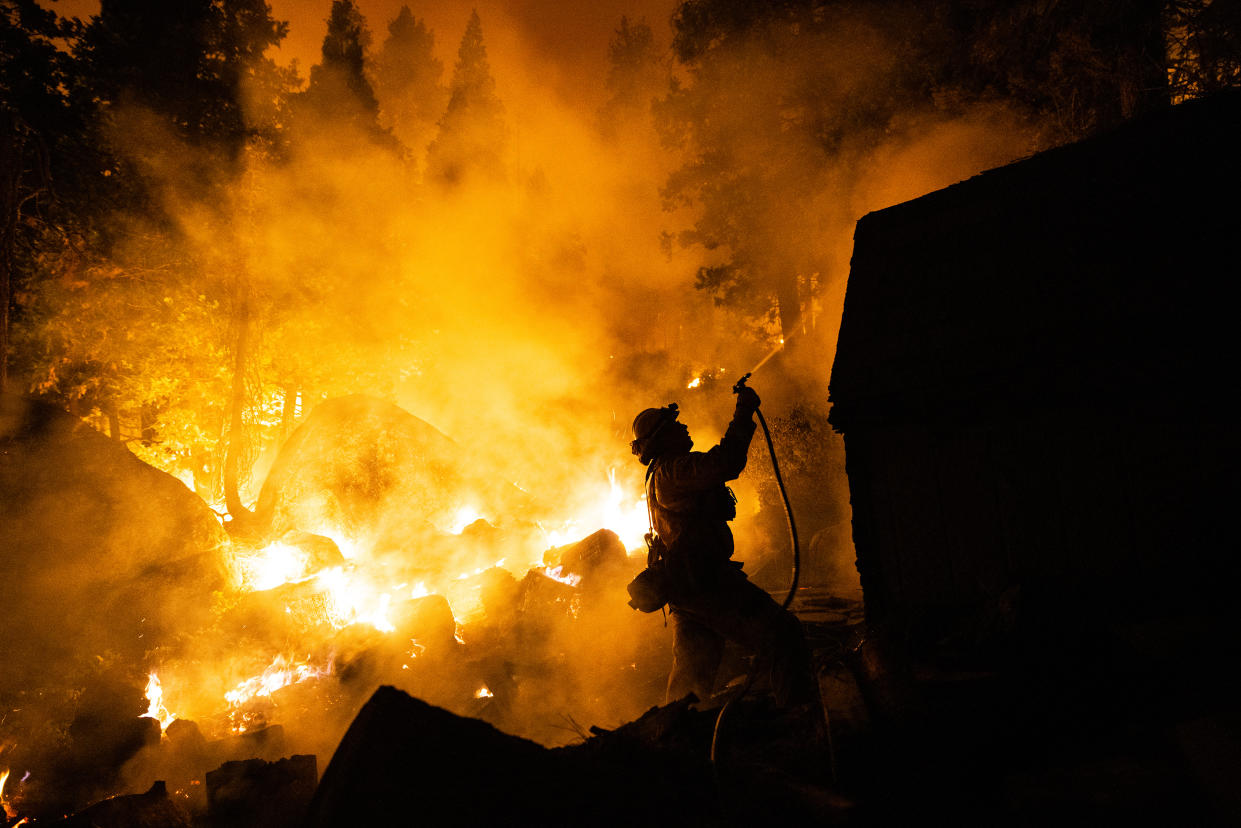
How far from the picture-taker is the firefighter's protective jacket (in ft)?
15.2

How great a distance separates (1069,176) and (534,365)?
18806mm

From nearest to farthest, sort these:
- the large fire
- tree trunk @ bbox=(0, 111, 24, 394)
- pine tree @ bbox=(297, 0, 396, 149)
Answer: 1. tree trunk @ bbox=(0, 111, 24, 394)
2. the large fire
3. pine tree @ bbox=(297, 0, 396, 149)

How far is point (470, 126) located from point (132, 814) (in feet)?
129

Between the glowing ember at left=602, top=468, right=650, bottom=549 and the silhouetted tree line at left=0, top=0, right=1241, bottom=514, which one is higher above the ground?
the silhouetted tree line at left=0, top=0, right=1241, bottom=514

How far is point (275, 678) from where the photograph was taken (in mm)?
8039

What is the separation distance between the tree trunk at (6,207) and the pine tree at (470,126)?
29528 millimetres

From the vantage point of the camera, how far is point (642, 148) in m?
19.8

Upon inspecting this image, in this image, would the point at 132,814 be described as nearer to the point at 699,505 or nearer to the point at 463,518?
the point at 699,505

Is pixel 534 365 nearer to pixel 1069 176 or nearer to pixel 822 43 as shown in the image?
pixel 822 43

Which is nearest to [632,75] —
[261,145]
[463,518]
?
[261,145]

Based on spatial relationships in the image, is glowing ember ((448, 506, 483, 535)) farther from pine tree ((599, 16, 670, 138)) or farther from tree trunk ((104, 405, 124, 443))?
pine tree ((599, 16, 670, 138))

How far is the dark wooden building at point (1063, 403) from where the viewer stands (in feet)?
13.0

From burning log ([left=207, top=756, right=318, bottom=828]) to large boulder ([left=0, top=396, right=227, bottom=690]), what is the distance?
3875 millimetres

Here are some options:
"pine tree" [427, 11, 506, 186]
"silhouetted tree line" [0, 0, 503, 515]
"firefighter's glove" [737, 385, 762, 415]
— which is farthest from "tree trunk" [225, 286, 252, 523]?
"pine tree" [427, 11, 506, 186]
